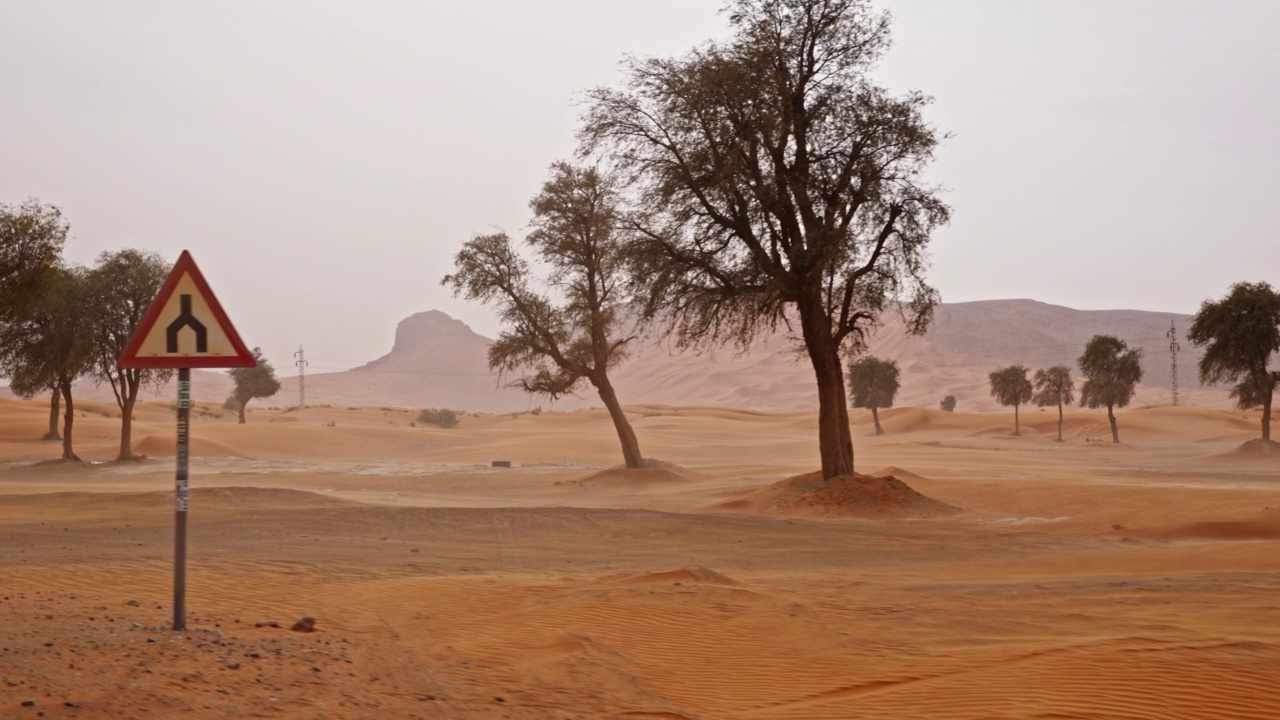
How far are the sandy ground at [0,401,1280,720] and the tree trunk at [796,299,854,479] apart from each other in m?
1.35

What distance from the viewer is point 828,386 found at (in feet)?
86.4

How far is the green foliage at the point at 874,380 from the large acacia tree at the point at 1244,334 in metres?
31.6

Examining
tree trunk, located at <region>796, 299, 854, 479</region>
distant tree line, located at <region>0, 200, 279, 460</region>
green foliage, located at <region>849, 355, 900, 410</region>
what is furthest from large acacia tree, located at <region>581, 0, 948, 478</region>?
green foliage, located at <region>849, 355, 900, 410</region>

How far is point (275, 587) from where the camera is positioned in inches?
468

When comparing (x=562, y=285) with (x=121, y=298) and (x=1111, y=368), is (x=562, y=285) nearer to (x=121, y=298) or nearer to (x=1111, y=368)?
(x=121, y=298)

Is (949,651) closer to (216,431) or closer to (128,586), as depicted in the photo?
(128,586)

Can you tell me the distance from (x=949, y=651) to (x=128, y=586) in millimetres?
8573

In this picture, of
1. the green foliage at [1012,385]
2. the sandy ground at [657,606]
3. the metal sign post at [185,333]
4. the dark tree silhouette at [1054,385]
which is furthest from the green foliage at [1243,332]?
the metal sign post at [185,333]

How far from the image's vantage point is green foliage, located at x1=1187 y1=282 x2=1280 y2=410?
50.8 meters

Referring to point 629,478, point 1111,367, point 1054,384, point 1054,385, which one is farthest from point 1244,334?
point 1054,385

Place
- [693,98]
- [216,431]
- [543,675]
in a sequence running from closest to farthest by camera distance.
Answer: [543,675], [693,98], [216,431]

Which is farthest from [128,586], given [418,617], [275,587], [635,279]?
[635,279]

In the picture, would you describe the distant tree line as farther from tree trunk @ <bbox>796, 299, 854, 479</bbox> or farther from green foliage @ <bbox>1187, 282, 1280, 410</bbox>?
green foliage @ <bbox>1187, 282, 1280, 410</bbox>

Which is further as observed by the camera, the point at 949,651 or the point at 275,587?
the point at 275,587
